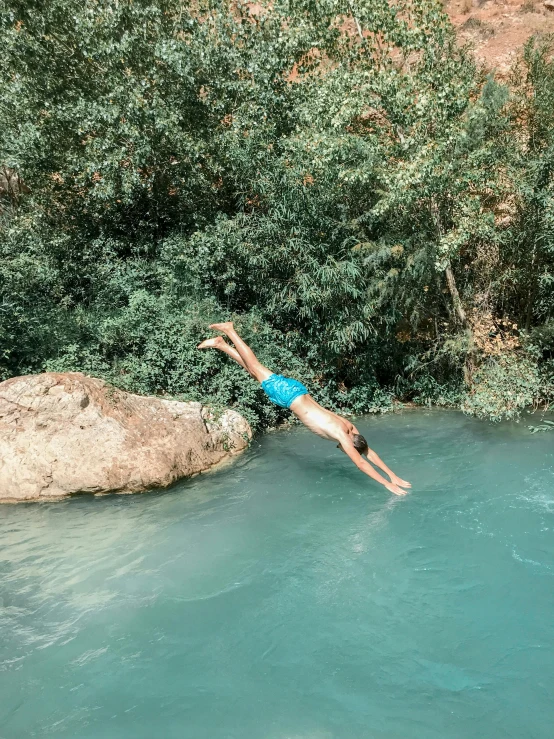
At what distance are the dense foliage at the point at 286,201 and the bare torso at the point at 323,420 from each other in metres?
2.77

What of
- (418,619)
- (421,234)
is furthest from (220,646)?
(421,234)

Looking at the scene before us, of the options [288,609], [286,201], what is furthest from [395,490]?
[286,201]

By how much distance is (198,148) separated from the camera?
11070 millimetres

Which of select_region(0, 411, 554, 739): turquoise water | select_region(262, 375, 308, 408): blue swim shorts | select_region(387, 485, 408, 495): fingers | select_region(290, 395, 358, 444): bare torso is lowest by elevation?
select_region(0, 411, 554, 739): turquoise water

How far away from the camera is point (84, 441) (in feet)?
26.0

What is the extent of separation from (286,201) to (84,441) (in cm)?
604

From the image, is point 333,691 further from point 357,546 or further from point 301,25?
point 301,25

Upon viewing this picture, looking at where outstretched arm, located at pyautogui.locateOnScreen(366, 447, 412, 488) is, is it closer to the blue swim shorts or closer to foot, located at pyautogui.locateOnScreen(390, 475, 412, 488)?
foot, located at pyautogui.locateOnScreen(390, 475, 412, 488)

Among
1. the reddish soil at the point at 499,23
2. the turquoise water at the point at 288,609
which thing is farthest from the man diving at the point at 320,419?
the reddish soil at the point at 499,23

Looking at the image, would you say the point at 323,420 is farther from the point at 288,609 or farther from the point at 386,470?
the point at 288,609

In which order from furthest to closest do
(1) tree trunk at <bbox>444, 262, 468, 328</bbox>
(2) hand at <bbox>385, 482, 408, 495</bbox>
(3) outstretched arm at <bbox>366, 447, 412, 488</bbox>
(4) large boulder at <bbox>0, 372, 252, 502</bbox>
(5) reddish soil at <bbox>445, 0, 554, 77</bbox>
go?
(5) reddish soil at <bbox>445, 0, 554, 77</bbox> < (1) tree trunk at <bbox>444, 262, 468, 328</bbox> < (4) large boulder at <bbox>0, 372, 252, 502</bbox> < (3) outstretched arm at <bbox>366, 447, 412, 488</bbox> < (2) hand at <bbox>385, 482, 408, 495</bbox>

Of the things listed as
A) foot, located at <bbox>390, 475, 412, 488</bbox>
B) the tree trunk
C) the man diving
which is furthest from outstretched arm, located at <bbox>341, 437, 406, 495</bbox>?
the tree trunk

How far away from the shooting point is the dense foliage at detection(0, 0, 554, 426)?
9828 mm

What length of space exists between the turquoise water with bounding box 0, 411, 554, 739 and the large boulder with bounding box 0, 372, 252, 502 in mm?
311
